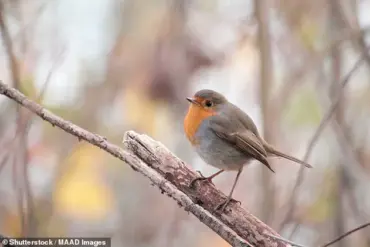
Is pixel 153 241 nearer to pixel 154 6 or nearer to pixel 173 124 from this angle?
pixel 173 124

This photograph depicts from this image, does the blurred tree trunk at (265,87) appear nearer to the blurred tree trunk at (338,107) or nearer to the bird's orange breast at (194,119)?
the bird's orange breast at (194,119)

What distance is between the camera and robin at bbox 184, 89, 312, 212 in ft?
8.48

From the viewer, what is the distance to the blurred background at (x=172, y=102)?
3.30 m

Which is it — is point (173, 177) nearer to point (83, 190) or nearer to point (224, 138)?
point (224, 138)

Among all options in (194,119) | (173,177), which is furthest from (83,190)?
(173,177)

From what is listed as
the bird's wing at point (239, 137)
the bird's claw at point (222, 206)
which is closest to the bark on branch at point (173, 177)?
the bird's claw at point (222, 206)

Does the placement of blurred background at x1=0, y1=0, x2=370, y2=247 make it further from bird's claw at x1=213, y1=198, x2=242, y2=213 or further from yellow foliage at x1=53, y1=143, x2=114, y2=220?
bird's claw at x1=213, y1=198, x2=242, y2=213

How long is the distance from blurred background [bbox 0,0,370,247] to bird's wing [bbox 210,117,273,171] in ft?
1.84

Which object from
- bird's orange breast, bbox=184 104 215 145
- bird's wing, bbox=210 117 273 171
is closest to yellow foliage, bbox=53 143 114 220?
bird's orange breast, bbox=184 104 215 145

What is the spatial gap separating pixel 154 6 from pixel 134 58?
465mm

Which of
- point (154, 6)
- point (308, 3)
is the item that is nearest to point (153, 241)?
point (154, 6)

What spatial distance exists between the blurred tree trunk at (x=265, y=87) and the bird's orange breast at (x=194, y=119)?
Answer: 0.29 metres

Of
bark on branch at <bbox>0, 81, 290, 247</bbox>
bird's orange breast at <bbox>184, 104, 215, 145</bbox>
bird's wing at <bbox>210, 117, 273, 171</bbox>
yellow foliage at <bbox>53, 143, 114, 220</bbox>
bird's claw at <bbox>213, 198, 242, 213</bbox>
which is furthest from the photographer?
yellow foliage at <bbox>53, 143, 114, 220</bbox>

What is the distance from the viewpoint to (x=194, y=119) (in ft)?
8.94
